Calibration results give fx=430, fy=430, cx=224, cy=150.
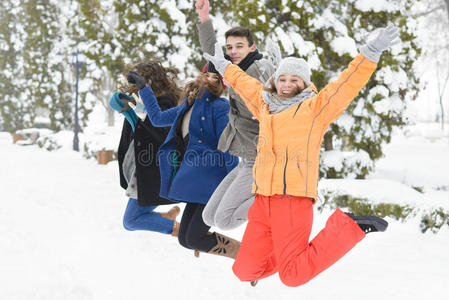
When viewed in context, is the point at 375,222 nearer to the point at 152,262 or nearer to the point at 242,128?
the point at 242,128

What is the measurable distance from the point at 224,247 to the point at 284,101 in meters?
1.53

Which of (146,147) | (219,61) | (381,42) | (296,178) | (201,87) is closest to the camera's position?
(381,42)

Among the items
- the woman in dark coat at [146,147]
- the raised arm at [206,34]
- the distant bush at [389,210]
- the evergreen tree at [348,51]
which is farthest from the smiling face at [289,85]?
the evergreen tree at [348,51]

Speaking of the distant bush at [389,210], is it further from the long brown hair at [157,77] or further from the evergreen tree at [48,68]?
the evergreen tree at [48,68]

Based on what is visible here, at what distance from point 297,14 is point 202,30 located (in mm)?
5936

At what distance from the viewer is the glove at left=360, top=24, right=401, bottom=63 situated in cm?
246

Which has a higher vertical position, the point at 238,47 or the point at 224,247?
the point at 238,47

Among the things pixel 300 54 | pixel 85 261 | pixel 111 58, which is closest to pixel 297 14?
pixel 300 54

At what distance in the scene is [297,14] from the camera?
9156 mm

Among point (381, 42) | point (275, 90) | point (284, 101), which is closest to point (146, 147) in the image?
point (275, 90)

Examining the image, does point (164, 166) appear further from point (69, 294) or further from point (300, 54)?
point (300, 54)

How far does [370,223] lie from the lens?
2615 mm

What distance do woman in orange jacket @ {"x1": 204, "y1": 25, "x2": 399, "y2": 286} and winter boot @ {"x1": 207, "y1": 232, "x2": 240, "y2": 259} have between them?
2.38 feet

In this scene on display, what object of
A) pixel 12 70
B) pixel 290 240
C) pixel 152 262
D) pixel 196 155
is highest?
pixel 196 155
